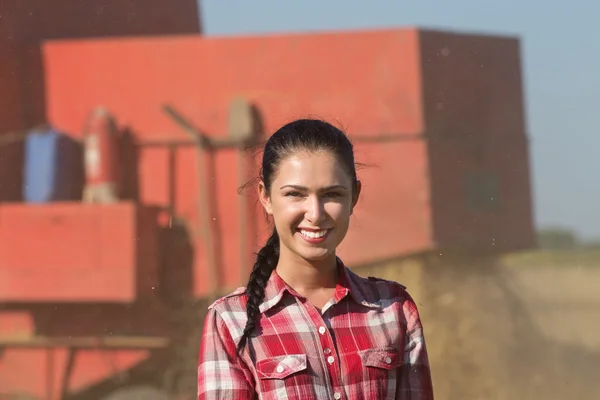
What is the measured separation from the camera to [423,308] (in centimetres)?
226

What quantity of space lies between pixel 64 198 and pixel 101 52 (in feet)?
1.27

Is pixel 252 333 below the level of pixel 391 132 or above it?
below

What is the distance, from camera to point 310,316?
116 centimetres

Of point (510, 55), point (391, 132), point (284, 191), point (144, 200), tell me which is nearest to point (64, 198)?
point (144, 200)

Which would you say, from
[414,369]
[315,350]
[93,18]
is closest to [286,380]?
[315,350]

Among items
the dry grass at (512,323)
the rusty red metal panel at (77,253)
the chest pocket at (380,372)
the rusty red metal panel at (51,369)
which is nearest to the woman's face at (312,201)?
the chest pocket at (380,372)

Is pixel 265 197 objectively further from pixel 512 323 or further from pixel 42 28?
pixel 42 28

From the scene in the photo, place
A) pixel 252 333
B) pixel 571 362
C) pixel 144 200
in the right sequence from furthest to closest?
pixel 144 200 → pixel 571 362 → pixel 252 333

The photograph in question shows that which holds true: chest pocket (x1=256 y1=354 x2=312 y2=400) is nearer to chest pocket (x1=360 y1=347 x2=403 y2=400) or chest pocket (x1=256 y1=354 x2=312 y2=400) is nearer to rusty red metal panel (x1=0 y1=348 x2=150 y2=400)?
chest pocket (x1=360 y1=347 x2=403 y2=400)

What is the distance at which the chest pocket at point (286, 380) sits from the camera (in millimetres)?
1107

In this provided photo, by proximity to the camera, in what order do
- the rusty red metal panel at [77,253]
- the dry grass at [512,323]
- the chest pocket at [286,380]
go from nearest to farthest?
the chest pocket at [286,380]
the dry grass at [512,323]
the rusty red metal panel at [77,253]

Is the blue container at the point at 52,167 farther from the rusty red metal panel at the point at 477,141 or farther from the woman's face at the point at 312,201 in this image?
the woman's face at the point at 312,201

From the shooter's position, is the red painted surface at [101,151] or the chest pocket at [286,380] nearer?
the chest pocket at [286,380]

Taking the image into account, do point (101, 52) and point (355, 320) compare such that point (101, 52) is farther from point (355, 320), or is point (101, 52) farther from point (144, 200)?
point (355, 320)
